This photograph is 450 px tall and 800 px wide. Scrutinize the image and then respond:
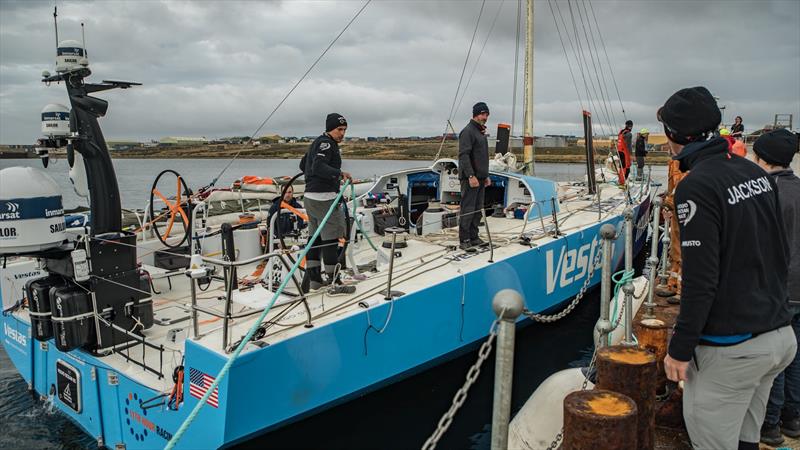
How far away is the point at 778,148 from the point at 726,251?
166cm

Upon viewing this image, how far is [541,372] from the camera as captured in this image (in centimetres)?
638

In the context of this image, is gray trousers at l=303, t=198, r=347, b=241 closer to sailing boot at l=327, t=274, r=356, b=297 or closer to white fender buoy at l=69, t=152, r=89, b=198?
sailing boot at l=327, t=274, r=356, b=297

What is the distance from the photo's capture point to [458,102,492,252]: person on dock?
19.4 feet

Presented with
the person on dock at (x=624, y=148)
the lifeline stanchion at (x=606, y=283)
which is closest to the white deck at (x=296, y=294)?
the lifeline stanchion at (x=606, y=283)

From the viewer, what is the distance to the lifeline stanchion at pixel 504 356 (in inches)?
Answer: 66.8

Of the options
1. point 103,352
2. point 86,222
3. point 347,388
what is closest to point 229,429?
point 347,388

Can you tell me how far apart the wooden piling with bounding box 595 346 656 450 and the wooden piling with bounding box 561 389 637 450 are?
28 centimetres

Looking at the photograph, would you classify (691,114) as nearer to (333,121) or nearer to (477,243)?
(333,121)

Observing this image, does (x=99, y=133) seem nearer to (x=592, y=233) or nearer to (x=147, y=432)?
(x=147, y=432)

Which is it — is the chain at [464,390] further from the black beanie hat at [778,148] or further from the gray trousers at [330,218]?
the gray trousers at [330,218]

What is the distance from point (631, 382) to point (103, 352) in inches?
152

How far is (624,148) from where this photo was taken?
10711 mm

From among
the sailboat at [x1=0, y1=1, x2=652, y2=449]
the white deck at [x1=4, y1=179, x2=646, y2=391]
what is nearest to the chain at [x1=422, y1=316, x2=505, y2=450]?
the sailboat at [x1=0, y1=1, x2=652, y2=449]

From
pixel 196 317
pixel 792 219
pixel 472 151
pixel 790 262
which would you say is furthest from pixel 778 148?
pixel 196 317
